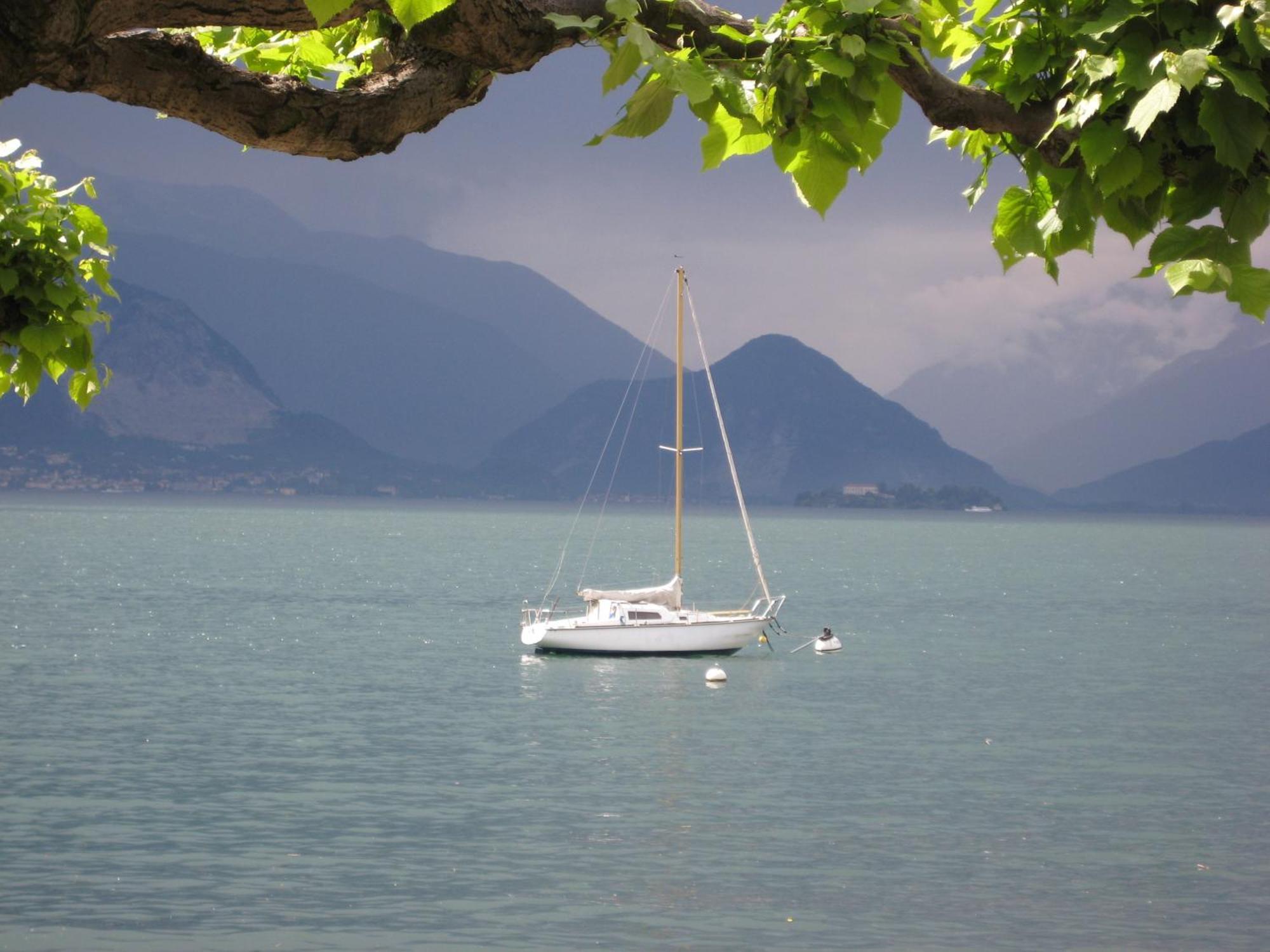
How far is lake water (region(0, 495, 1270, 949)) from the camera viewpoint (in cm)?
3341

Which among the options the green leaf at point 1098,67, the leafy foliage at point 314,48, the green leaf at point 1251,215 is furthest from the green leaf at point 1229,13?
the leafy foliage at point 314,48

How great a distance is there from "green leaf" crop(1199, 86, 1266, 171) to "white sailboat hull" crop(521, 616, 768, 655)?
231 ft

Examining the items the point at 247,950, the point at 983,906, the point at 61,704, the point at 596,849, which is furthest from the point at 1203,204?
the point at 61,704

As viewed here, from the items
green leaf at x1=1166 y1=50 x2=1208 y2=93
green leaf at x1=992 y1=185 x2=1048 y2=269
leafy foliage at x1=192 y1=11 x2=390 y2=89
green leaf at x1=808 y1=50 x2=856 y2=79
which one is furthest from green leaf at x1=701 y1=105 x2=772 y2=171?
leafy foliage at x1=192 y1=11 x2=390 y2=89

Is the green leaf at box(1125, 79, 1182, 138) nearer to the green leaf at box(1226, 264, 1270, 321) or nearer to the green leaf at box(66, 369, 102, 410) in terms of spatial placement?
the green leaf at box(1226, 264, 1270, 321)

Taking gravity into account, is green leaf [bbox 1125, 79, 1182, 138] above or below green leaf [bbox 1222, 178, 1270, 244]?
above

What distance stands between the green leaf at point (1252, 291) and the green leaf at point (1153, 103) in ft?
1.10

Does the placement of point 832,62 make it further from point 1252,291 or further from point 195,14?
point 195,14

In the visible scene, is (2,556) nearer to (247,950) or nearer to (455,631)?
(455,631)

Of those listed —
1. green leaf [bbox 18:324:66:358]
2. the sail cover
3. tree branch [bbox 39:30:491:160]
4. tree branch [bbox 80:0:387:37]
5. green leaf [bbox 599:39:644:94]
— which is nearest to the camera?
green leaf [bbox 599:39:644:94]

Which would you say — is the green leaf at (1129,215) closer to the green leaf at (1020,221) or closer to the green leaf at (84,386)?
the green leaf at (1020,221)

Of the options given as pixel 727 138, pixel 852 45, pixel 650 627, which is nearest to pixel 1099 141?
pixel 852 45

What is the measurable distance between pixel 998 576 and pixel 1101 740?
117125 mm

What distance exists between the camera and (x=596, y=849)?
131 ft
